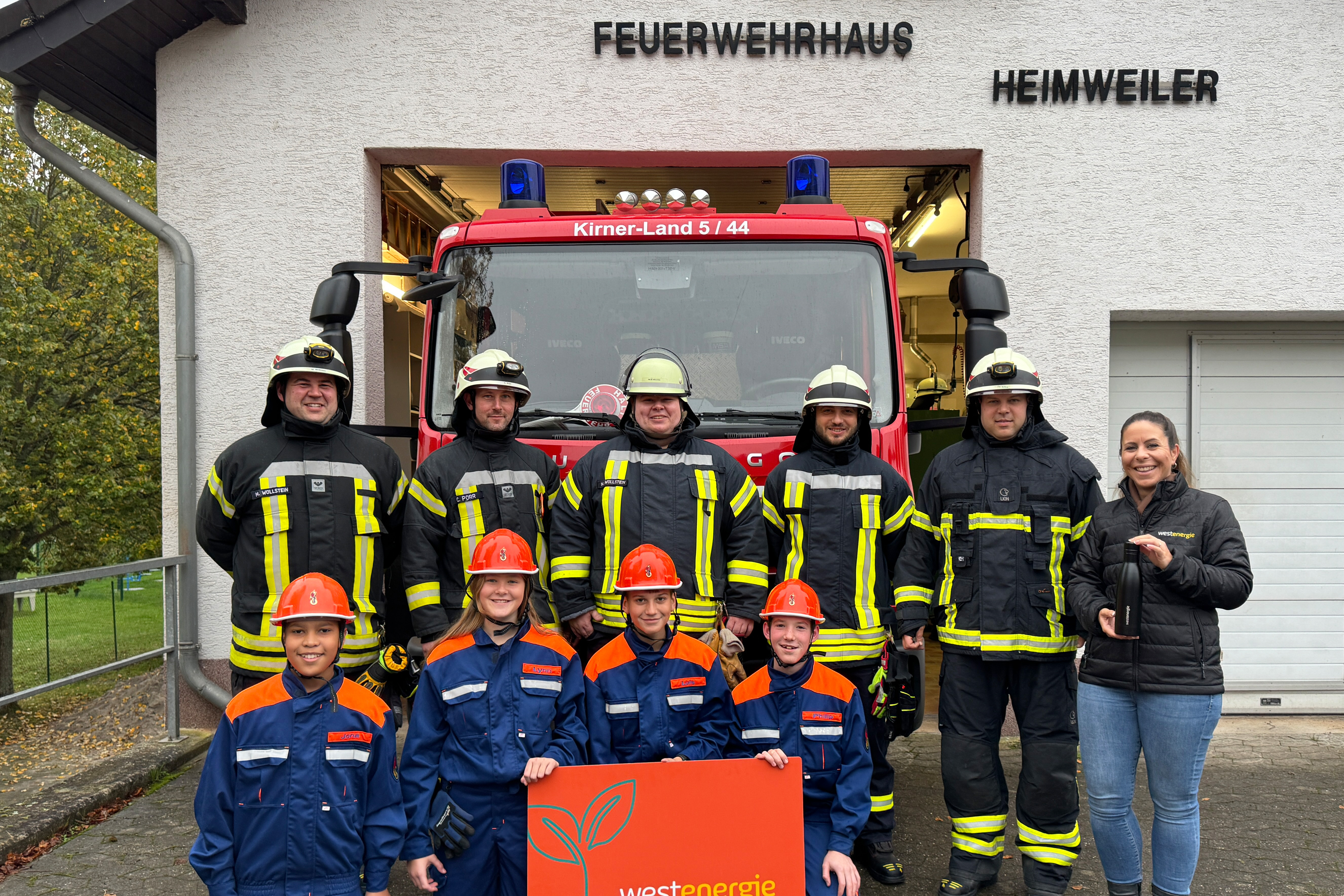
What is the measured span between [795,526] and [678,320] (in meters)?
1.07

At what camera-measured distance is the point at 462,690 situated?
298 cm

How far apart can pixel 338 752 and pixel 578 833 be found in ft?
2.37

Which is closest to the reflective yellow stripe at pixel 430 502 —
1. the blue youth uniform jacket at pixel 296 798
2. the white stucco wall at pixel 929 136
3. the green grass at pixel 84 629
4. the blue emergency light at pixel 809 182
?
the blue youth uniform jacket at pixel 296 798

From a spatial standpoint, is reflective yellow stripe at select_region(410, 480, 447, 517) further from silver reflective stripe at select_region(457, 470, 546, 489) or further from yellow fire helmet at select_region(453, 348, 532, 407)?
yellow fire helmet at select_region(453, 348, 532, 407)

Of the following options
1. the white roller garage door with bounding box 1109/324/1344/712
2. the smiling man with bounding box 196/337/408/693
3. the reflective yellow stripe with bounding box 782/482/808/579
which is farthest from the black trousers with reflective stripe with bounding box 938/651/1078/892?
the white roller garage door with bounding box 1109/324/1344/712

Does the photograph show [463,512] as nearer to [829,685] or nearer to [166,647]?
[829,685]

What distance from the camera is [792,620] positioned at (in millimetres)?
3270

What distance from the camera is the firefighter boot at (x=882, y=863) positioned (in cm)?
397

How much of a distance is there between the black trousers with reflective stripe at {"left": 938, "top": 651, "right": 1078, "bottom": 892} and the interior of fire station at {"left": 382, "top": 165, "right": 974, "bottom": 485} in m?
2.66

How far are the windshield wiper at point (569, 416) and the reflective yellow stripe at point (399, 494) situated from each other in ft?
1.80

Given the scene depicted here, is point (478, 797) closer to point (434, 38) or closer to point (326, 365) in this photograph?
point (326, 365)

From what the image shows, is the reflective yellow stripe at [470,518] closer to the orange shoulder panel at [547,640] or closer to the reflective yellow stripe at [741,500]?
the orange shoulder panel at [547,640]

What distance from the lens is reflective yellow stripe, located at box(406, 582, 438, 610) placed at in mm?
3654

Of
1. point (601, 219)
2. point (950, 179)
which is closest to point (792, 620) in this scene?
point (601, 219)
